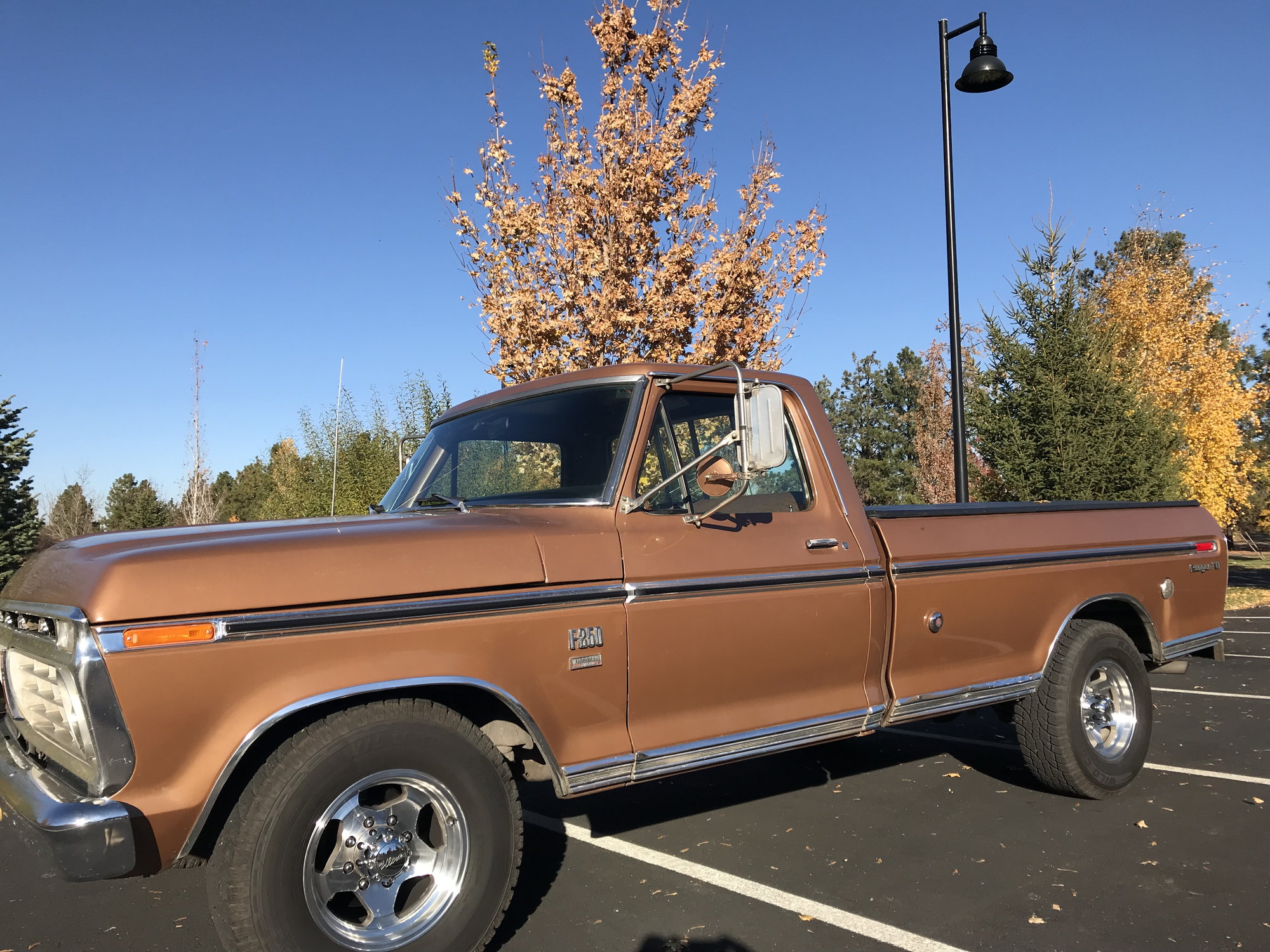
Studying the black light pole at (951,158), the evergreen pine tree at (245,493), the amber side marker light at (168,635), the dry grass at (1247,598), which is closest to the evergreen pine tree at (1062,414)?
the dry grass at (1247,598)

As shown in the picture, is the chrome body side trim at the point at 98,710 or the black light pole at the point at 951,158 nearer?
the chrome body side trim at the point at 98,710

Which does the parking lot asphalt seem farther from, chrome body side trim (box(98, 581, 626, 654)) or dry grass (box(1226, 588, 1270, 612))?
dry grass (box(1226, 588, 1270, 612))

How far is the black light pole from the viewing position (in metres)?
9.21

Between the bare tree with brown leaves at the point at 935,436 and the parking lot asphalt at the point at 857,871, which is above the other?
the bare tree with brown leaves at the point at 935,436

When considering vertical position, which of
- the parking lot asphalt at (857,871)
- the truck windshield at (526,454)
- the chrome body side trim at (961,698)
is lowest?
the parking lot asphalt at (857,871)

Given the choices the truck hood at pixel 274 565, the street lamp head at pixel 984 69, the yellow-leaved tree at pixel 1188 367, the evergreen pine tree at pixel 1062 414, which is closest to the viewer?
the truck hood at pixel 274 565

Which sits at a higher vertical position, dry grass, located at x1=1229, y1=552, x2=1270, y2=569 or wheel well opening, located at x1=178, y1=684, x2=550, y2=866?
wheel well opening, located at x1=178, y1=684, x2=550, y2=866

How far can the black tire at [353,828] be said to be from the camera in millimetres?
2578

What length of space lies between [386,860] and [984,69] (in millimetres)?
9309

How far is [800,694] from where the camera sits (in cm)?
384

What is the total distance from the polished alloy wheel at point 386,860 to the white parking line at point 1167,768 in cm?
261

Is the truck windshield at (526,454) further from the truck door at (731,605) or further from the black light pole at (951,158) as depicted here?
the black light pole at (951,158)

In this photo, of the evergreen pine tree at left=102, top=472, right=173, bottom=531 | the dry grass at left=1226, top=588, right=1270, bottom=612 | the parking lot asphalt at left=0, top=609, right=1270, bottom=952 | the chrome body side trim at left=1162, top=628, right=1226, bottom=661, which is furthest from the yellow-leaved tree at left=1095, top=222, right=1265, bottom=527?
→ the evergreen pine tree at left=102, top=472, right=173, bottom=531

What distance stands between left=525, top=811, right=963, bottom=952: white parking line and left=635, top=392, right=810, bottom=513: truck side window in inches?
61.8
